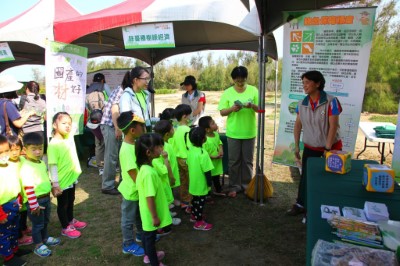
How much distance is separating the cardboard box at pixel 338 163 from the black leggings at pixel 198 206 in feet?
4.21

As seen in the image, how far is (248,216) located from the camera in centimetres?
331

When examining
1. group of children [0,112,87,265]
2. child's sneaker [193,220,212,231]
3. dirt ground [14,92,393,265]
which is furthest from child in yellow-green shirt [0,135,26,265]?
child's sneaker [193,220,212,231]

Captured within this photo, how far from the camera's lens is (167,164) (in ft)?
9.02

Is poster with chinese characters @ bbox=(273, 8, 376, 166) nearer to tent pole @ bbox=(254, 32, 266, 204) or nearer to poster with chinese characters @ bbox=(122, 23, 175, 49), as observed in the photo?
tent pole @ bbox=(254, 32, 266, 204)

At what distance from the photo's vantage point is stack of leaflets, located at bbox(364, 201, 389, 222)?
54.3 inches

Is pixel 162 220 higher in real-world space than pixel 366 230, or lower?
lower

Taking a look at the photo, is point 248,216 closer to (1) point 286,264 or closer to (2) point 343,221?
(1) point 286,264

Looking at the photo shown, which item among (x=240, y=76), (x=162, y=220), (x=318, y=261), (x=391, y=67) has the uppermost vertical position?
(x=391, y=67)

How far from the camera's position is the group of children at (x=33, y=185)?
2262 millimetres

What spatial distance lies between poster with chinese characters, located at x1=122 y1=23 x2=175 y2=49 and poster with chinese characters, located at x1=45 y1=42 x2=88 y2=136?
68cm

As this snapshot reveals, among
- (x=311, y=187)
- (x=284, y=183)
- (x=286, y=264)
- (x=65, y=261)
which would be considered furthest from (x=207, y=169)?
(x=284, y=183)

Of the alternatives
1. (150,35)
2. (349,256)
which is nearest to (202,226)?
(349,256)

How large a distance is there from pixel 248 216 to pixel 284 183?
1322mm

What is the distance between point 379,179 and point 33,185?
93.6 inches
